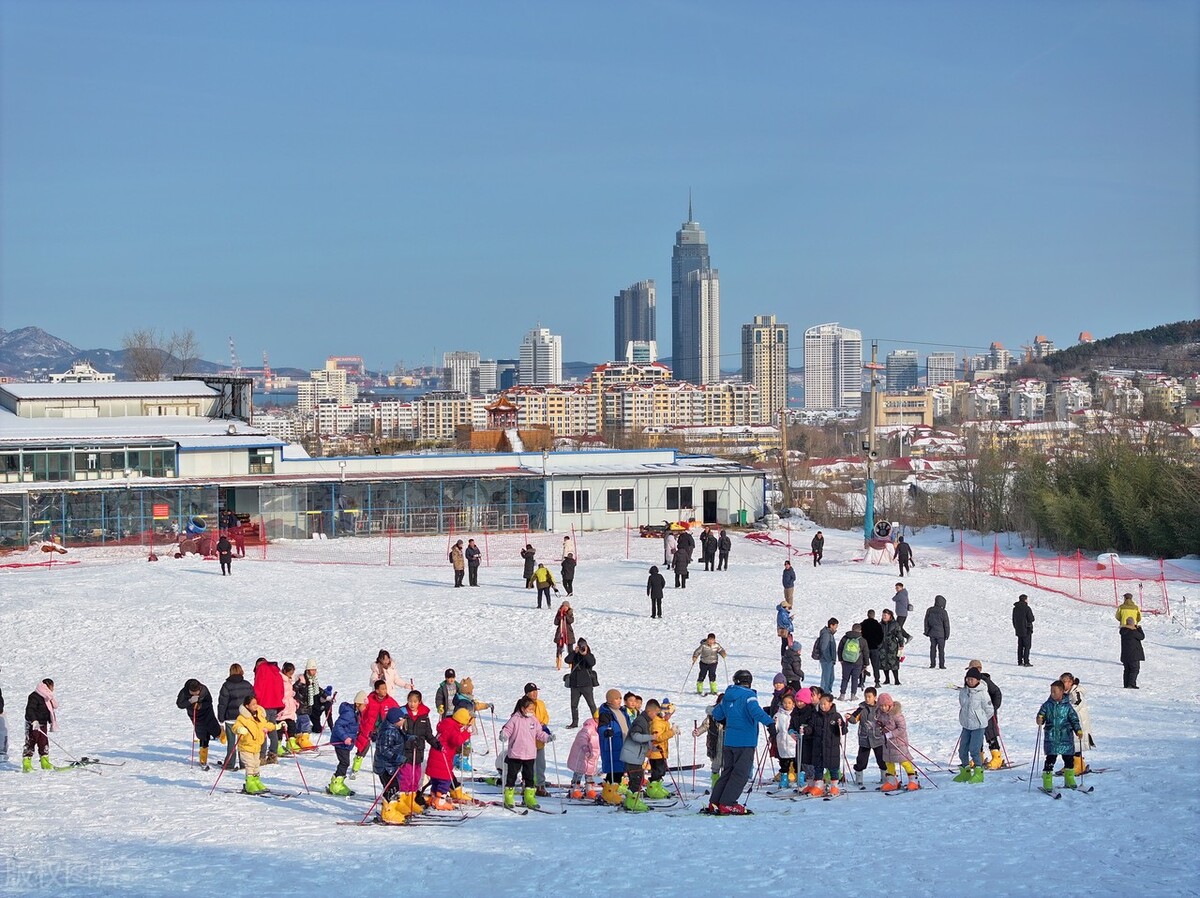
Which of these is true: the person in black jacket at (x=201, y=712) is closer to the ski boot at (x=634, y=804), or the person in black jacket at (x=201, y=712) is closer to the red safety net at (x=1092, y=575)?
the ski boot at (x=634, y=804)

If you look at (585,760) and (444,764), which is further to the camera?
(585,760)

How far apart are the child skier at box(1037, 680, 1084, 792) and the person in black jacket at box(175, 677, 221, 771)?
30.3ft

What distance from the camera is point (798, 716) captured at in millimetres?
13820

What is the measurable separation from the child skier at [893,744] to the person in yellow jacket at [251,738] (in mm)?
6708

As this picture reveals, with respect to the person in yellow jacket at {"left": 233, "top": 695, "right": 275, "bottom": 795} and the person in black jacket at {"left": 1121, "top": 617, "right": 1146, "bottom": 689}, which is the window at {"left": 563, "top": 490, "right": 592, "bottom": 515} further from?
the person in yellow jacket at {"left": 233, "top": 695, "right": 275, "bottom": 795}

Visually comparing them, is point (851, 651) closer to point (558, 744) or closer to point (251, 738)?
point (558, 744)

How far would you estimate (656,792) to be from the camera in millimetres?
13711

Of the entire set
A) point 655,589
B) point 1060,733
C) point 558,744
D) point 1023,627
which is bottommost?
point 558,744

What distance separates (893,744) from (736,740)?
2.40 metres

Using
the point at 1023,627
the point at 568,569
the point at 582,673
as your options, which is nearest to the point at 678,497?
the point at 568,569

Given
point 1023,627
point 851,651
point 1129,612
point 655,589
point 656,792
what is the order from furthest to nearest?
point 655,589, point 1023,627, point 1129,612, point 851,651, point 656,792

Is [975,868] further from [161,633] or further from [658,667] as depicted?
[161,633]

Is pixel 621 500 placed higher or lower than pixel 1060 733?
higher

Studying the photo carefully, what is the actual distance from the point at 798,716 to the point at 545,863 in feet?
12.3
